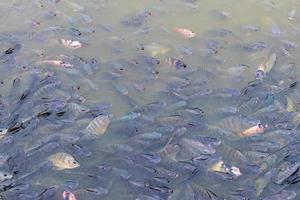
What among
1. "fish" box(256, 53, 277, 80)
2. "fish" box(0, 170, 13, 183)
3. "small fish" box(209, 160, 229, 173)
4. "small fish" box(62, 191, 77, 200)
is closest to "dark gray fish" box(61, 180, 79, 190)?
"small fish" box(62, 191, 77, 200)

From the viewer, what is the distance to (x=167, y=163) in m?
5.88

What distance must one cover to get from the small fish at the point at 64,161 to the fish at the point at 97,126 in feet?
1.83

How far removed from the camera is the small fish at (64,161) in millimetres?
5840

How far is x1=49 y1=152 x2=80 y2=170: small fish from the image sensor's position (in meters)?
5.84

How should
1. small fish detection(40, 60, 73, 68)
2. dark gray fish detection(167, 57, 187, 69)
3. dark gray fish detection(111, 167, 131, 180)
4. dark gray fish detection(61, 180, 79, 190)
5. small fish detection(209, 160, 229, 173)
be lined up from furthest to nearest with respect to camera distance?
dark gray fish detection(167, 57, 187, 69)
small fish detection(40, 60, 73, 68)
small fish detection(209, 160, 229, 173)
dark gray fish detection(111, 167, 131, 180)
dark gray fish detection(61, 180, 79, 190)

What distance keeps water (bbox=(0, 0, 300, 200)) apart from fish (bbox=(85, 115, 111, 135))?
0.04m

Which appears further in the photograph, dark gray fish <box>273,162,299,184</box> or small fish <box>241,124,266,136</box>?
small fish <box>241,124,266,136</box>

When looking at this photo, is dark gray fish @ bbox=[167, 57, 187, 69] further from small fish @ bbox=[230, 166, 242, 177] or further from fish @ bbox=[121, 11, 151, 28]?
small fish @ bbox=[230, 166, 242, 177]

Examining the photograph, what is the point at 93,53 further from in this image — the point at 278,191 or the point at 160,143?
the point at 278,191

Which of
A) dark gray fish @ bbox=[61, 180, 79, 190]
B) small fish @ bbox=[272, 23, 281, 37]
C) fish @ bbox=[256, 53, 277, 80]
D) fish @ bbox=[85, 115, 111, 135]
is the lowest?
dark gray fish @ bbox=[61, 180, 79, 190]

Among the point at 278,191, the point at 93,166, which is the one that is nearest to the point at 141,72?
the point at 93,166

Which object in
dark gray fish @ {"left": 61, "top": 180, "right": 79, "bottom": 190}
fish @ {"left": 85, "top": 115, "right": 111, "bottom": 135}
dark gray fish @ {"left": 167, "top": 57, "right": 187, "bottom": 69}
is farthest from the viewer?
dark gray fish @ {"left": 167, "top": 57, "right": 187, "bottom": 69}

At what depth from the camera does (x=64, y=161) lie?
5.84 meters

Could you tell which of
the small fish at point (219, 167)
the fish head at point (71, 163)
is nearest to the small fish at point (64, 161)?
the fish head at point (71, 163)
